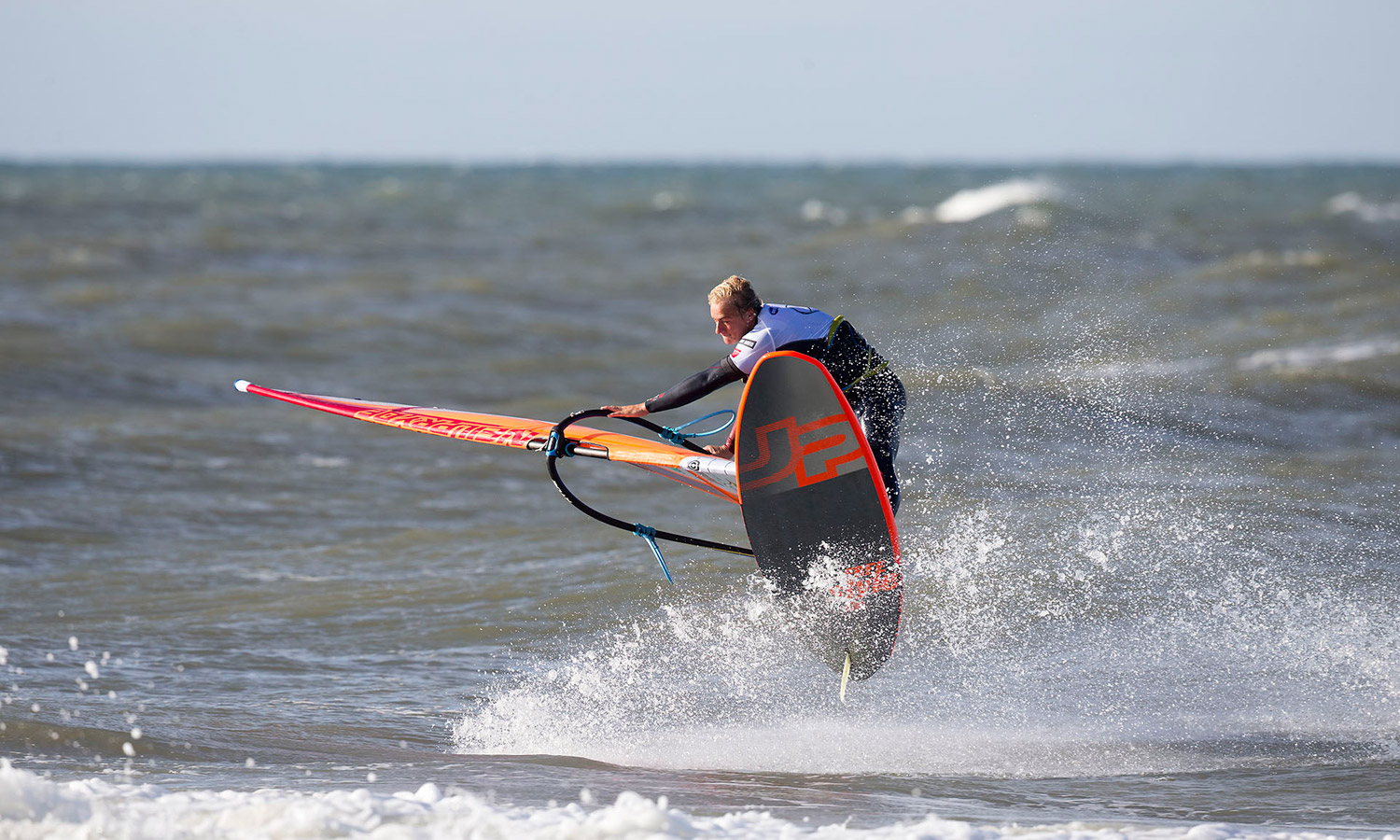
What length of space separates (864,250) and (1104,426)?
16835mm

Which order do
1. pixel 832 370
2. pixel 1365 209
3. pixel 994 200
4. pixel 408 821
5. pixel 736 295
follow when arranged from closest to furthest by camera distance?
1. pixel 408 821
2. pixel 736 295
3. pixel 832 370
4. pixel 994 200
5. pixel 1365 209

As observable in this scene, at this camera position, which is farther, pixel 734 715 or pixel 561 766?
pixel 734 715

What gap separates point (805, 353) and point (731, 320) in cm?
32

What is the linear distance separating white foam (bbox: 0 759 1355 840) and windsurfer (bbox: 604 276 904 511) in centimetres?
174

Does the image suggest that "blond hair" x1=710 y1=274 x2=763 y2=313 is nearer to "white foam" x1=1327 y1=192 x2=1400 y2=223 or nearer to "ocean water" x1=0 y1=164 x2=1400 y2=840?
"ocean water" x1=0 y1=164 x2=1400 y2=840

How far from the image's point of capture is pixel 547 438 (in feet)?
20.2

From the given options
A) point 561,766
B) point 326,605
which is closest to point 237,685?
point 326,605

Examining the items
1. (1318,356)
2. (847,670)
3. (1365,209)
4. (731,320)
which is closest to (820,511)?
(847,670)

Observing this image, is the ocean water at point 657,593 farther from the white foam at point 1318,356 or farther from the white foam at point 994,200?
the white foam at point 994,200

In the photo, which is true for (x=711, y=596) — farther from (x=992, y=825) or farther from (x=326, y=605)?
(x=992, y=825)

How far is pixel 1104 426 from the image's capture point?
35.7 feet

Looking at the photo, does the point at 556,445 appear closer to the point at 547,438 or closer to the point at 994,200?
the point at 547,438

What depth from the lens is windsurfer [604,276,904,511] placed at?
210 inches

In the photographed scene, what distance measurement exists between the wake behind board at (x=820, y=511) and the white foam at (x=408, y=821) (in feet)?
4.97
